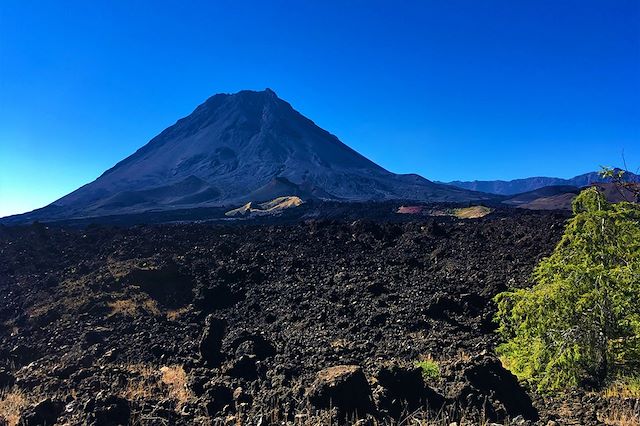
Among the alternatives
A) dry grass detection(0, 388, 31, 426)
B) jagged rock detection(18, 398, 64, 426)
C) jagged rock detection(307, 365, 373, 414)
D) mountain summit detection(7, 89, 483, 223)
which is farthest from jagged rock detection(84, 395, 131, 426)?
mountain summit detection(7, 89, 483, 223)

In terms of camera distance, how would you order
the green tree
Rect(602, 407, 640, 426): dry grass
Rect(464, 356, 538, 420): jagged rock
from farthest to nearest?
the green tree
Rect(464, 356, 538, 420): jagged rock
Rect(602, 407, 640, 426): dry grass

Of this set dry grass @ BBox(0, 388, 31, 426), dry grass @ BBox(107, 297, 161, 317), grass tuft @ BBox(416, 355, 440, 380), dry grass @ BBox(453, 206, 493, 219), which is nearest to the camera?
dry grass @ BBox(0, 388, 31, 426)

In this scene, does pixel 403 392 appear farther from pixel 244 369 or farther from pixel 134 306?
pixel 134 306

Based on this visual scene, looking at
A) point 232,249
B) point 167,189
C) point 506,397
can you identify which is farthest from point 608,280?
point 167,189

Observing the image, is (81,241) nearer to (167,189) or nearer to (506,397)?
(506,397)

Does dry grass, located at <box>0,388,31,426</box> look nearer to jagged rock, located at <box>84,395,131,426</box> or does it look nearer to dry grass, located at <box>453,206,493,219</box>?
jagged rock, located at <box>84,395,131,426</box>

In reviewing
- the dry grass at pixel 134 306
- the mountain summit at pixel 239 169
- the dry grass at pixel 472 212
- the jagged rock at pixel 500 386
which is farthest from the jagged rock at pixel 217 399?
the mountain summit at pixel 239 169
